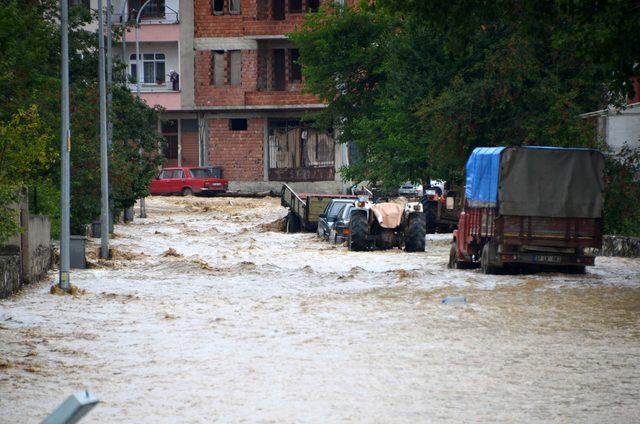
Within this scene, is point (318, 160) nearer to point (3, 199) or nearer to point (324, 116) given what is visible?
point (324, 116)

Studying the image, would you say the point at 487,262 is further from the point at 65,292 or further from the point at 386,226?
the point at 386,226

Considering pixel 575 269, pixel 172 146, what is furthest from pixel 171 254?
pixel 172 146

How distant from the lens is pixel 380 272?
95.6ft

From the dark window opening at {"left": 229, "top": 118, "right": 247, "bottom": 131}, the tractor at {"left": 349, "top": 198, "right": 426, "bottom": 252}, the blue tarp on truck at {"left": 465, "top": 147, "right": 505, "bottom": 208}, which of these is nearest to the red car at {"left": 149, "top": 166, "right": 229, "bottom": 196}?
Answer: the dark window opening at {"left": 229, "top": 118, "right": 247, "bottom": 131}

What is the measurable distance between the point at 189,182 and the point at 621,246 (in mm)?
40657

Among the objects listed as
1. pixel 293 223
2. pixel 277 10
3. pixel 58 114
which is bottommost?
pixel 293 223

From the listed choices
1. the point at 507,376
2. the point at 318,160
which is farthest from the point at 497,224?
the point at 318,160

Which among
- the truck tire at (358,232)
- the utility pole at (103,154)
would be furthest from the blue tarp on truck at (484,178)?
the utility pole at (103,154)

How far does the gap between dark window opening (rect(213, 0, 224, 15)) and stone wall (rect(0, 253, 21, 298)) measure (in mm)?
52020

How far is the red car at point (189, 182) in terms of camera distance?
7206cm

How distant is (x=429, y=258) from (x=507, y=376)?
20.9 m

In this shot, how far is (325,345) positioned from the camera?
1639cm

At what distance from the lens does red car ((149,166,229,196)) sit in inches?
2837

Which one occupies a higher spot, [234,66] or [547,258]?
[234,66]
